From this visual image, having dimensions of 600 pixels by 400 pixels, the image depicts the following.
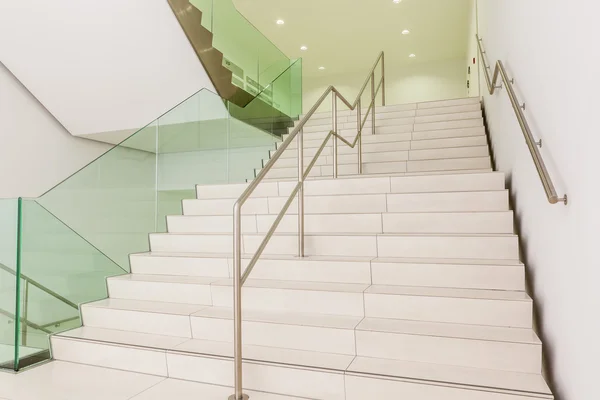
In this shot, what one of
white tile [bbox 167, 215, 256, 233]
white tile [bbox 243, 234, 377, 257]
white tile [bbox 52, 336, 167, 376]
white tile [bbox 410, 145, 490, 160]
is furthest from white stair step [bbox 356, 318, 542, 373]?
white tile [bbox 410, 145, 490, 160]

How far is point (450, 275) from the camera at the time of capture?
2.49 metres

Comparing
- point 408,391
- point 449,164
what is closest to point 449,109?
point 449,164

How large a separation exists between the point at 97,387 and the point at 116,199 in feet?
5.48

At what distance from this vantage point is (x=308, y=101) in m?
11.7

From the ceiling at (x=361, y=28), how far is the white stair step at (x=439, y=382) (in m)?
7.16

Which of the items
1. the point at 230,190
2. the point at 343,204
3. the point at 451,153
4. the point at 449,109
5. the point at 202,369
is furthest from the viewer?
the point at 449,109

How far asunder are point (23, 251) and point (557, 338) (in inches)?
116

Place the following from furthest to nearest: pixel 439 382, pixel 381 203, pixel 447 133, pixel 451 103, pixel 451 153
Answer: pixel 451 103
pixel 447 133
pixel 451 153
pixel 381 203
pixel 439 382

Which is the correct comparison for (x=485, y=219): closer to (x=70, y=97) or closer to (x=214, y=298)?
(x=214, y=298)

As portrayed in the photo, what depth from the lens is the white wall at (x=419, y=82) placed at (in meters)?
10.4

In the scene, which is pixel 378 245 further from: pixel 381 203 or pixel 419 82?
pixel 419 82

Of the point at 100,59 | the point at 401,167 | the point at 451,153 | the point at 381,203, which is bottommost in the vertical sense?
the point at 381,203

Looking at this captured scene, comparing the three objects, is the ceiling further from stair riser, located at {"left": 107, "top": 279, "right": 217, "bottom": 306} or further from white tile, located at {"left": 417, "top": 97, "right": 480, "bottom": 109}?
stair riser, located at {"left": 107, "top": 279, "right": 217, "bottom": 306}

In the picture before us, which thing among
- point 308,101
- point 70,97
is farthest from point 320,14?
point 70,97
